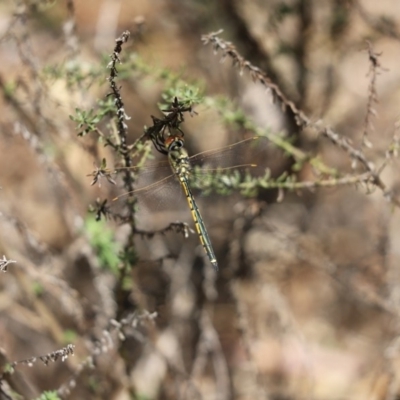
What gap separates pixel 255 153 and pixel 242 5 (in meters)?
1.19

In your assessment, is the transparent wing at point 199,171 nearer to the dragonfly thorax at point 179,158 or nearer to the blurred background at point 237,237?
the dragonfly thorax at point 179,158

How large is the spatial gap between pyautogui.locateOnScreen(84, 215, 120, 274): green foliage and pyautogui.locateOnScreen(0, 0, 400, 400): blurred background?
8cm

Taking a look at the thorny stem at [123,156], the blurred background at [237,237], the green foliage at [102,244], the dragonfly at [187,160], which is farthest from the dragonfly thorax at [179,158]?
the blurred background at [237,237]

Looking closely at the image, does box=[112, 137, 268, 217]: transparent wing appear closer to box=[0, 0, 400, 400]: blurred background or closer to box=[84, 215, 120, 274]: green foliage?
box=[84, 215, 120, 274]: green foliage

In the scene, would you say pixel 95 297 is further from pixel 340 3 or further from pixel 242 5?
pixel 340 3

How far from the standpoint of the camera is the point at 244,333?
2.00 meters

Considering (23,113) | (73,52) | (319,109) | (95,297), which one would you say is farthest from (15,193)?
(319,109)

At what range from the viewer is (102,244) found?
1.79m

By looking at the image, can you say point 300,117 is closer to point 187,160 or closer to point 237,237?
point 187,160

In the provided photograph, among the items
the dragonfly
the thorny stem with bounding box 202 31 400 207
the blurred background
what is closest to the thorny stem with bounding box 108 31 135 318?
the dragonfly

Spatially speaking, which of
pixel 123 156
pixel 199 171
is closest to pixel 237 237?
pixel 199 171

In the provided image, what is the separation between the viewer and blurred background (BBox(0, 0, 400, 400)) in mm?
2156

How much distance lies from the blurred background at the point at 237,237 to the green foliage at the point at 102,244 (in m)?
0.08

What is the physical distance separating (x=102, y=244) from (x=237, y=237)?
584 mm
